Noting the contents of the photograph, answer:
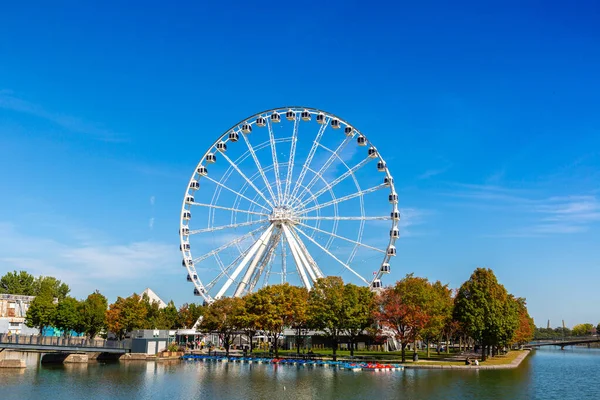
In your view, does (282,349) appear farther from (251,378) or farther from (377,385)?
(377,385)

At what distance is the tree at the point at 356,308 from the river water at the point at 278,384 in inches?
427

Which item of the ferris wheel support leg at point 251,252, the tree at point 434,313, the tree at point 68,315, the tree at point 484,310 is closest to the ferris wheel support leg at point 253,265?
the ferris wheel support leg at point 251,252

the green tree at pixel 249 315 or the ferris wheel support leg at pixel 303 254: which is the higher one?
the ferris wheel support leg at pixel 303 254

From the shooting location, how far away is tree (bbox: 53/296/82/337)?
303 ft

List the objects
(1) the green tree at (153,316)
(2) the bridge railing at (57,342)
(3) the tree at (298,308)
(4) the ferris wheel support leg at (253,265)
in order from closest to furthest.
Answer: (2) the bridge railing at (57,342), (3) the tree at (298,308), (4) the ferris wheel support leg at (253,265), (1) the green tree at (153,316)

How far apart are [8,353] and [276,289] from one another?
34.3 m

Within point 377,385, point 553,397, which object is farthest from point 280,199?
point 553,397

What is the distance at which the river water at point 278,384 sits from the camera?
42094mm

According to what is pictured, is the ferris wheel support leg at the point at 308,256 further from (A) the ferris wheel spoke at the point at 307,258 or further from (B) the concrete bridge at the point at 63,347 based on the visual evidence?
(B) the concrete bridge at the point at 63,347

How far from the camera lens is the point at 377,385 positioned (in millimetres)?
46719

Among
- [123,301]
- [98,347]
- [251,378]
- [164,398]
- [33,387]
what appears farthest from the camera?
[123,301]

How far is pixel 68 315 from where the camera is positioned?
92188 millimetres

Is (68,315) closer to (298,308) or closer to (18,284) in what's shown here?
(298,308)

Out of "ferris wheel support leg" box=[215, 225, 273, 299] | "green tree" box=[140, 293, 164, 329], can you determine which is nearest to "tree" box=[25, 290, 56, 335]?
"green tree" box=[140, 293, 164, 329]
